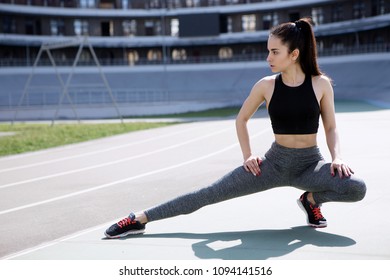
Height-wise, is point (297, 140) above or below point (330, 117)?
below

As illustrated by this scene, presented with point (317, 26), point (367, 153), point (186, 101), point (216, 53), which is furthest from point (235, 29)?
point (367, 153)

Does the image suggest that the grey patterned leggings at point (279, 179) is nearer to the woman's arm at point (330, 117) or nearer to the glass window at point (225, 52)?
the woman's arm at point (330, 117)

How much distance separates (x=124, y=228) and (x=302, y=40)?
2320mm

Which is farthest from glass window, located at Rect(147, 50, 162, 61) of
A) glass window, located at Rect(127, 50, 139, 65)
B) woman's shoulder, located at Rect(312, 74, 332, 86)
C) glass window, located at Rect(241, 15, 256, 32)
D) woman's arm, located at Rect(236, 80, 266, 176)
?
woman's shoulder, located at Rect(312, 74, 332, 86)

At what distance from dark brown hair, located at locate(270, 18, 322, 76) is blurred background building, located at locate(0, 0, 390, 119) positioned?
3968 cm

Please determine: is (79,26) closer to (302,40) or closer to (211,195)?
(211,195)

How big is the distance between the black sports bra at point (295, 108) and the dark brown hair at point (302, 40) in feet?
0.38

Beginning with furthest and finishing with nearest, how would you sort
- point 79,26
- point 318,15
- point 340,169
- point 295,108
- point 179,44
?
point 79,26 → point 179,44 → point 318,15 → point 295,108 → point 340,169

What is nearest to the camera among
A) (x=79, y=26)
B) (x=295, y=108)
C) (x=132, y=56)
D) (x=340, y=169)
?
(x=340, y=169)

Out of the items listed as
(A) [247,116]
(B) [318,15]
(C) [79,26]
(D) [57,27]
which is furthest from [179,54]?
(A) [247,116]

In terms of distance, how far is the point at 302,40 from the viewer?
Answer: 4703 mm

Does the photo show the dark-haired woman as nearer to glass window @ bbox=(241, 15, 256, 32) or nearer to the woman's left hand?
the woman's left hand

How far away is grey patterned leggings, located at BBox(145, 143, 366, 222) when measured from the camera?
469cm
